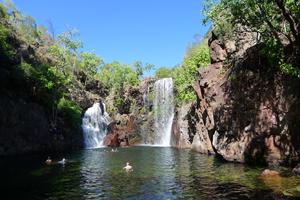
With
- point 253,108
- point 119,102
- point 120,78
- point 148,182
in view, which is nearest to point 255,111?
point 253,108

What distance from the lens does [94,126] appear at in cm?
8712

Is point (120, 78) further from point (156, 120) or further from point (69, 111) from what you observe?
point (69, 111)

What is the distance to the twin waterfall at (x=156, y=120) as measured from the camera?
83.2 metres

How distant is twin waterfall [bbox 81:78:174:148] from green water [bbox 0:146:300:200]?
135 ft

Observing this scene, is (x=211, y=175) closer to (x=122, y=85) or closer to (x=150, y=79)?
(x=150, y=79)

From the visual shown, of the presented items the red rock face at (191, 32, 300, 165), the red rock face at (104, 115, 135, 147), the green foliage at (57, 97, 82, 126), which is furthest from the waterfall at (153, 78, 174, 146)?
the red rock face at (191, 32, 300, 165)

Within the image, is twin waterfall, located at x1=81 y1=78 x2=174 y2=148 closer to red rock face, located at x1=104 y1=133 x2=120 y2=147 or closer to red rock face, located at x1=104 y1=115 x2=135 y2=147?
red rock face, located at x1=104 y1=133 x2=120 y2=147

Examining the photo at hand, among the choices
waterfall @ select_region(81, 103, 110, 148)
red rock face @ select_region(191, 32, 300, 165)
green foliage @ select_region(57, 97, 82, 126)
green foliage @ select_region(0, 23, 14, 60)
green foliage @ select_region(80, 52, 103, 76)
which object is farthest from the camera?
green foliage @ select_region(80, 52, 103, 76)

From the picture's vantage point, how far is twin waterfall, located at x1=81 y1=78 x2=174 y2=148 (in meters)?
83.2

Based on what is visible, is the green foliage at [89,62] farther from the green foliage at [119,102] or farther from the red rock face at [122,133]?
the red rock face at [122,133]

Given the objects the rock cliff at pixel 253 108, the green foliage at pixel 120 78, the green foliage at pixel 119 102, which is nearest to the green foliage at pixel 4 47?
the rock cliff at pixel 253 108

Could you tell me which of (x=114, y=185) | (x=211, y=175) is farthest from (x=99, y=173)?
(x=211, y=175)

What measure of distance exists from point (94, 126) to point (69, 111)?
38.7ft

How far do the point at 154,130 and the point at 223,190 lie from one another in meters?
58.9
